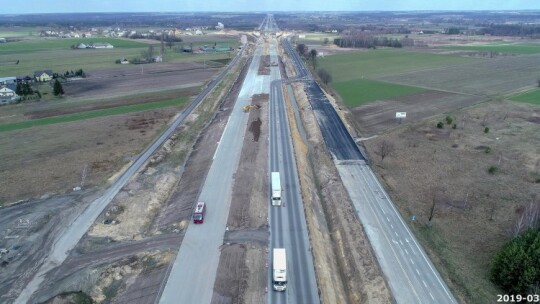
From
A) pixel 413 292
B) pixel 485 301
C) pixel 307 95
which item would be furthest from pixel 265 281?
pixel 307 95

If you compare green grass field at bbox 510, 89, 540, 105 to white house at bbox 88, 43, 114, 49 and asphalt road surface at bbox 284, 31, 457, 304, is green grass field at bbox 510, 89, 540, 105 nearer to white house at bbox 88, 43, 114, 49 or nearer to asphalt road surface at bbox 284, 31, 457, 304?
asphalt road surface at bbox 284, 31, 457, 304

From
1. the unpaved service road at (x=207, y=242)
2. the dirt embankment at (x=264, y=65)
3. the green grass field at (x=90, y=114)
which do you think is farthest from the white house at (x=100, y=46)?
the unpaved service road at (x=207, y=242)

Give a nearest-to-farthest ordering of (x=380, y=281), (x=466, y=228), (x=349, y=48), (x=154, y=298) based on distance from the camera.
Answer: (x=154, y=298)
(x=380, y=281)
(x=466, y=228)
(x=349, y=48)

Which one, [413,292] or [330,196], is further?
[330,196]

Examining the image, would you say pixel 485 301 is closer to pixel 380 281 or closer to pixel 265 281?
pixel 380 281

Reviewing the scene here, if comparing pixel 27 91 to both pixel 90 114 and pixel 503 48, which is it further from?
pixel 503 48

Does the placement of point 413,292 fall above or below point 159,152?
below
